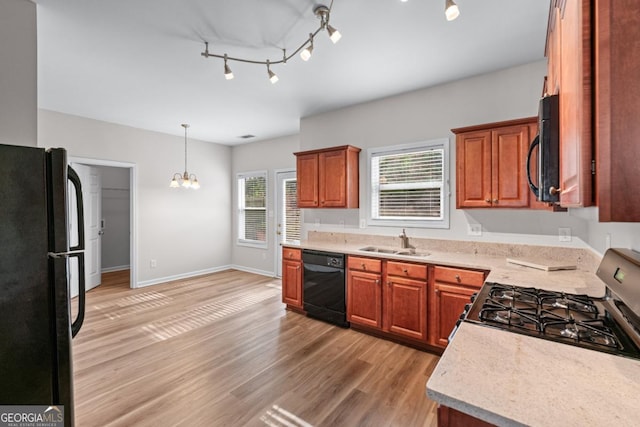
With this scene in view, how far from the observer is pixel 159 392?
7.00 ft

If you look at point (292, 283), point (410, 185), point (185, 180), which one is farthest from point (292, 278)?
point (185, 180)

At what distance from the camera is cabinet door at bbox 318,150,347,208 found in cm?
364

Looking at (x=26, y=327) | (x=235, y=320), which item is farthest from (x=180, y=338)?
(x=26, y=327)

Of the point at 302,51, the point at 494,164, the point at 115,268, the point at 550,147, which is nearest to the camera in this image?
the point at 550,147

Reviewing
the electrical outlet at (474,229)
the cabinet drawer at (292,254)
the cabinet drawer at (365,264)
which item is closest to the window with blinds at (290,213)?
the cabinet drawer at (292,254)

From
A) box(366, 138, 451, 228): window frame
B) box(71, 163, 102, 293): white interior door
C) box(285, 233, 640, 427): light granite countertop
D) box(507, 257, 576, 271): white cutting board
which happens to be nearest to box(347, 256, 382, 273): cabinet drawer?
box(366, 138, 451, 228): window frame

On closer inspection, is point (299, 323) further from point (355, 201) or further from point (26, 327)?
point (26, 327)

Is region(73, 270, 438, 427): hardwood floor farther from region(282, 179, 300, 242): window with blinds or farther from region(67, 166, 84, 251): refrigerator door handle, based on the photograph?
region(282, 179, 300, 242): window with blinds

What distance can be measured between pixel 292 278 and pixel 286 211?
2.03 m

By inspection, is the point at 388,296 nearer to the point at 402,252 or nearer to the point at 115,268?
the point at 402,252

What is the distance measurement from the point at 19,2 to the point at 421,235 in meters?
3.86

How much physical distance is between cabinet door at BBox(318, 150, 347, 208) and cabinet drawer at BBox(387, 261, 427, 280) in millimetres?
1091

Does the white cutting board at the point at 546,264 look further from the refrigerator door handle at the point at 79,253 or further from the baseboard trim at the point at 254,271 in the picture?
the baseboard trim at the point at 254,271

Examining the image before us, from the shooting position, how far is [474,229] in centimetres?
300
